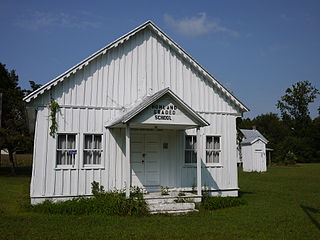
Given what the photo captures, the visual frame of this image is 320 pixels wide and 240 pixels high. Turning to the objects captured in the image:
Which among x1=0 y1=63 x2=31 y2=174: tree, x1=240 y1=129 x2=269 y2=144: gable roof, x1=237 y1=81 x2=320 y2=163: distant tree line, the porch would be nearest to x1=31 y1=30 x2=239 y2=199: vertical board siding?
the porch

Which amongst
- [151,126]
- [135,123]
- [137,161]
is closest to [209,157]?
[137,161]

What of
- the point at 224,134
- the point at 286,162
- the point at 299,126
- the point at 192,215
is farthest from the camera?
the point at 299,126

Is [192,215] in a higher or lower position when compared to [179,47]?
lower

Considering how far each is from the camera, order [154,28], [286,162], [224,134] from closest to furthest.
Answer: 1. [154,28]
2. [224,134]
3. [286,162]

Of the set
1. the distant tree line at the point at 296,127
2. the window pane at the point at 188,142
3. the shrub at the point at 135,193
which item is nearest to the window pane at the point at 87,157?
the shrub at the point at 135,193

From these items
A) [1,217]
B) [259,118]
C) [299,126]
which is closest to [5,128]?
[1,217]

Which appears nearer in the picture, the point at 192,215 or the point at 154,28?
the point at 192,215

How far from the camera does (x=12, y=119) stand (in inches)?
1134

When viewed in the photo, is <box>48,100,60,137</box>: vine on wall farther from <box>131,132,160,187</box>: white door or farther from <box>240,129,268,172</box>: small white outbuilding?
<box>240,129,268,172</box>: small white outbuilding

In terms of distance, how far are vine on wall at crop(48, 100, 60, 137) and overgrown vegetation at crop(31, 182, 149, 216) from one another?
2.80m

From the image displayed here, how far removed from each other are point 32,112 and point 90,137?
2694 mm

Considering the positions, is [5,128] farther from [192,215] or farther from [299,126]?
[299,126]

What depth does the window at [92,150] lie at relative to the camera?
1341cm

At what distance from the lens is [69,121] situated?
13180mm
